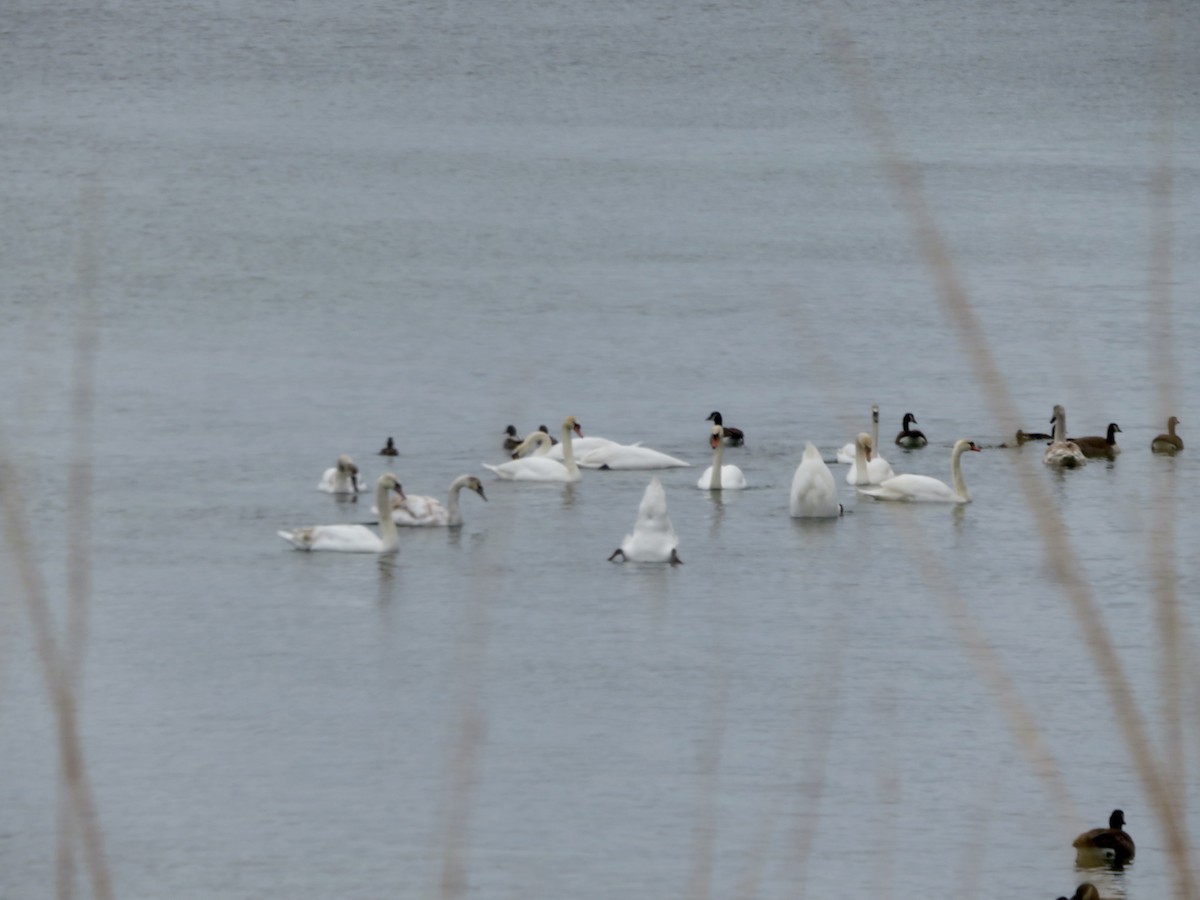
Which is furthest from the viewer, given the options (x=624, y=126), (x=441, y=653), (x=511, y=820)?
(x=624, y=126)

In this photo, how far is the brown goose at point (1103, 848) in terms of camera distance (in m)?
9.07

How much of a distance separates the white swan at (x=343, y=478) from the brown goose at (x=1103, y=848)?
9363 millimetres

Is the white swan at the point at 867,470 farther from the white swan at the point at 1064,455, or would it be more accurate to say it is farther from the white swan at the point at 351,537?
the white swan at the point at 351,537

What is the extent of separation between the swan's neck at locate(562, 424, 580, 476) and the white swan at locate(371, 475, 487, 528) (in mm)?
1713

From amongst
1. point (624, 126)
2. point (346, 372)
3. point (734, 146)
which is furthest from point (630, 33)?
point (346, 372)

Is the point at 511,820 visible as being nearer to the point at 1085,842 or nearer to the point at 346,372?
the point at 1085,842

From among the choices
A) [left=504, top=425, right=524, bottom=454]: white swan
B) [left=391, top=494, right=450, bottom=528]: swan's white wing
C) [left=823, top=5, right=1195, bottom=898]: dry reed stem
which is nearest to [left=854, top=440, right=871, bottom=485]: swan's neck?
[left=504, top=425, right=524, bottom=454]: white swan

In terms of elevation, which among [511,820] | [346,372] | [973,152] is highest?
[973,152]

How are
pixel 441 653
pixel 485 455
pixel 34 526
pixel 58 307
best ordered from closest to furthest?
1. pixel 441 653
2. pixel 34 526
3. pixel 485 455
4. pixel 58 307

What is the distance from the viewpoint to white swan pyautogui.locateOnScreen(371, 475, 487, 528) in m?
16.6

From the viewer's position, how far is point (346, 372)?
25844mm

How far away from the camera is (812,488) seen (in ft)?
55.2

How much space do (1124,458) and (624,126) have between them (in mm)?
61205

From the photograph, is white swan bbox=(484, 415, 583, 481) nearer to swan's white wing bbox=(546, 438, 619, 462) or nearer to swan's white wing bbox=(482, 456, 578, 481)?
swan's white wing bbox=(482, 456, 578, 481)
